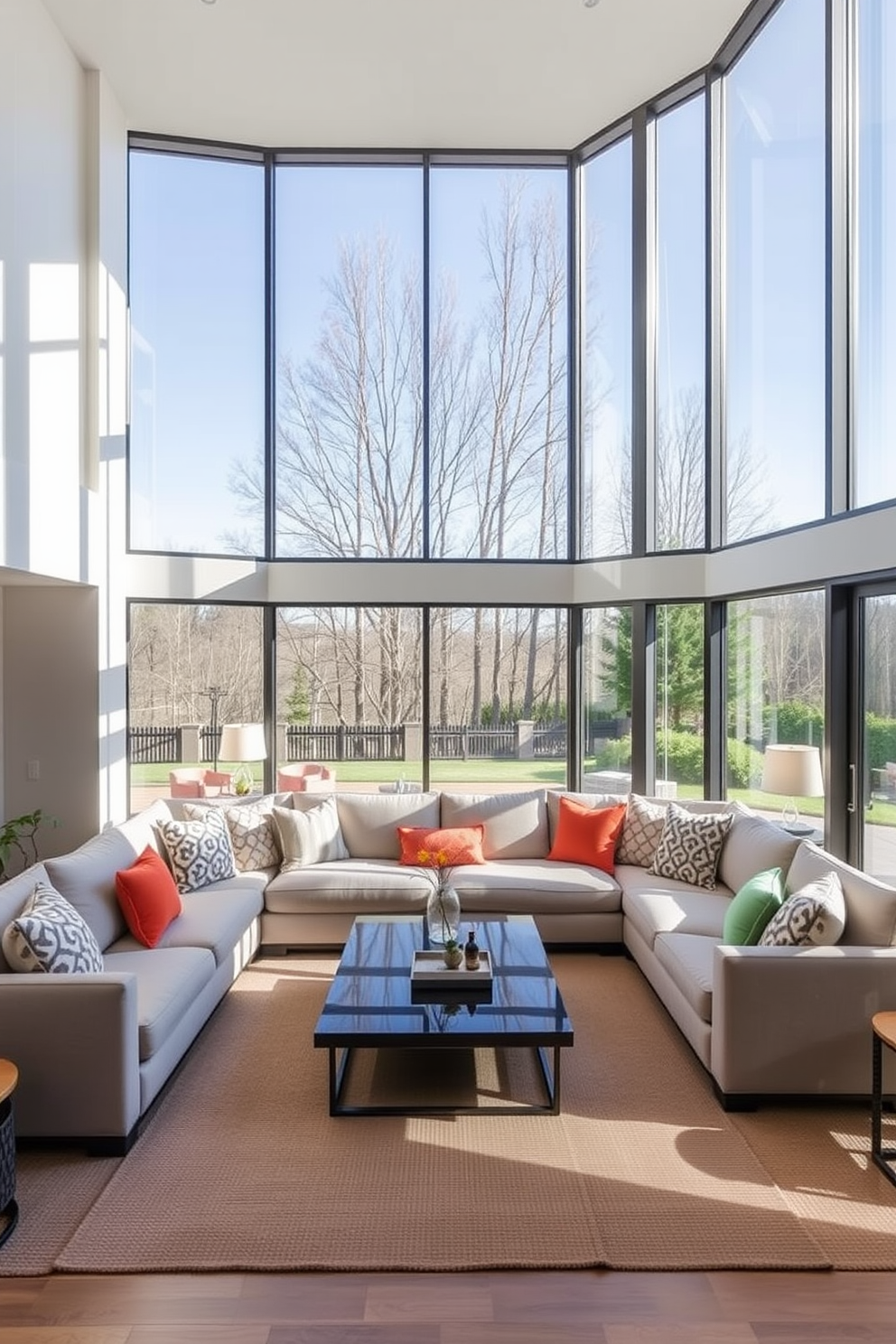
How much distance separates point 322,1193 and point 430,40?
6434mm

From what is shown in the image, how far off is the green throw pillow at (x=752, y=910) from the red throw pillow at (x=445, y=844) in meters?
2.03

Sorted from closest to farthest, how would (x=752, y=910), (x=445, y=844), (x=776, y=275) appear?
(x=752, y=910)
(x=776, y=275)
(x=445, y=844)

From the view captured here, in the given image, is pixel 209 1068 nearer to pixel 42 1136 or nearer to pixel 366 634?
pixel 42 1136

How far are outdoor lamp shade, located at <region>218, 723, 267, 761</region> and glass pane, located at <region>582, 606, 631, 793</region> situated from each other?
2559mm

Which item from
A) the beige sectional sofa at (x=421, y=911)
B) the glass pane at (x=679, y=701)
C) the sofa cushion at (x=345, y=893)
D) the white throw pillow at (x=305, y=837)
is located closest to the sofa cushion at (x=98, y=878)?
the beige sectional sofa at (x=421, y=911)

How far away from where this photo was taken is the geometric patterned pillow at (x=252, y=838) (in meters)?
5.40

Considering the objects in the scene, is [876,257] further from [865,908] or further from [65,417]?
[65,417]

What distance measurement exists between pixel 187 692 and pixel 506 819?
2.59 m

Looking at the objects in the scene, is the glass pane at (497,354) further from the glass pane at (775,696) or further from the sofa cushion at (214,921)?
the sofa cushion at (214,921)

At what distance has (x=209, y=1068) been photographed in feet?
12.3

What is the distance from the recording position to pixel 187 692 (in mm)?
6480

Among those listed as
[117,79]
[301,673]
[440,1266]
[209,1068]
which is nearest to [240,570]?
[301,673]

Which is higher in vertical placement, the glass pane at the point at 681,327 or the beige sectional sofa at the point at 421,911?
the glass pane at the point at 681,327

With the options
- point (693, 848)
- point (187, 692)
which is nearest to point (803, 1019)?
point (693, 848)
